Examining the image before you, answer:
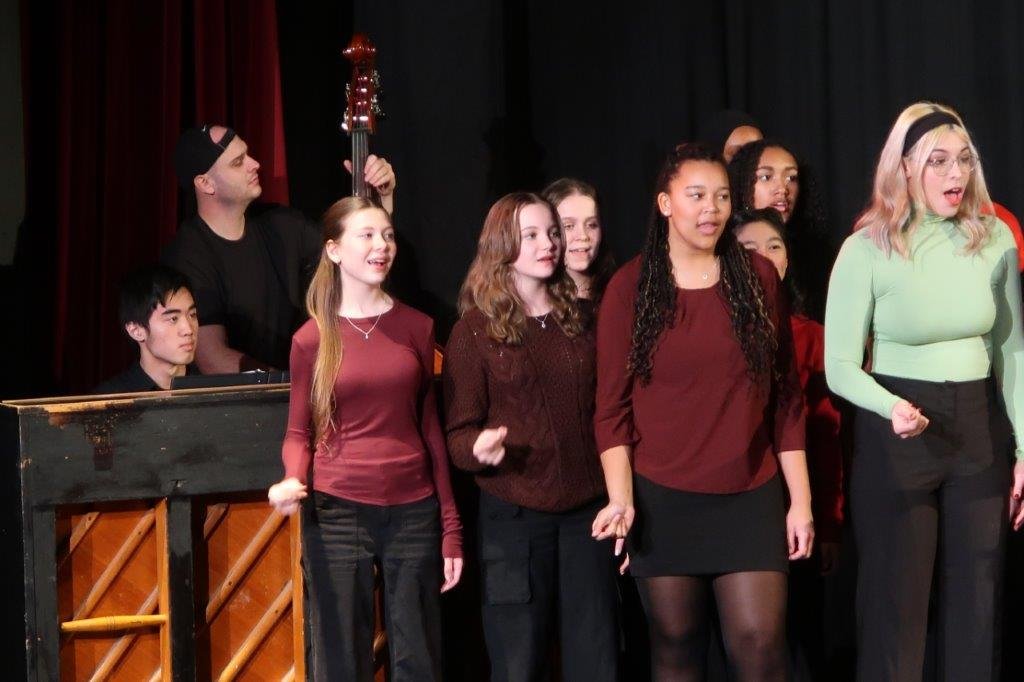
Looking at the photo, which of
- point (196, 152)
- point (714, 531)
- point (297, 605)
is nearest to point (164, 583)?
point (297, 605)

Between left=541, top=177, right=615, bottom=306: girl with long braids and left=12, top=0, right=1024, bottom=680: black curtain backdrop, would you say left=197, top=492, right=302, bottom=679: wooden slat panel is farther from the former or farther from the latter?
left=12, top=0, right=1024, bottom=680: black curtain backdrop

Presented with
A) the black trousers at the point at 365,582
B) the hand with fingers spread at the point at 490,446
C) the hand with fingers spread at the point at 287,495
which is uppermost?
the hand with fingers spread at the point at 490,446

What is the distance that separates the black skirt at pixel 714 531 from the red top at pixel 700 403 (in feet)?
0.10

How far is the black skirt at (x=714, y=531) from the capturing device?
2.99 m

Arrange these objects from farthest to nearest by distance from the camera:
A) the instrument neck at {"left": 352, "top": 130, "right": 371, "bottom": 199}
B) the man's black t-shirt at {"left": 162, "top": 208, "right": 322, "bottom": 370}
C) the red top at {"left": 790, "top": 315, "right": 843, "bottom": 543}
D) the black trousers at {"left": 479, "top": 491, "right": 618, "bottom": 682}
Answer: the man's black t-shirt at {"left": 162, "top": 208, "right": 322, "bottom": 370} → the instrument neck at {"left": 352, "top": 130, "right": 371, "bottom": 199} → the red top at {"left": 790, "top": 315, "right": 843, "bottom": 543} → the black trousers at {"left": 479, "top": 491, "right": 618, "bottom": 682}

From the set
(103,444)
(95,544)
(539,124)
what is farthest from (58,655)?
(539,124)

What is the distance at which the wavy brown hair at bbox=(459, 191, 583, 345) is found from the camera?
330 centimetres

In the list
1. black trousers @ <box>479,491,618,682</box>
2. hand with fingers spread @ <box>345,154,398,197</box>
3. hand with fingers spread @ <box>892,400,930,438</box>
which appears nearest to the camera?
hand with fingers spread @ <box>892,400,930,438</box>

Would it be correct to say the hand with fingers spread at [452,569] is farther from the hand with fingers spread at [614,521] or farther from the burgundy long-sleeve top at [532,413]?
the hand with fingers spread at [614,521]

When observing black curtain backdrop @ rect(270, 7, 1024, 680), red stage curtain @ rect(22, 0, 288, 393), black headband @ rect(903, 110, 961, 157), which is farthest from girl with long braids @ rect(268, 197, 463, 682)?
red stage curtain @ rect(22, 0, 288, 393)

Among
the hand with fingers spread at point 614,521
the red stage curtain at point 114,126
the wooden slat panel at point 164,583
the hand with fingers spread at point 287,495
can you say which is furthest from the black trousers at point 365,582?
the red stage curtain at point 114,126

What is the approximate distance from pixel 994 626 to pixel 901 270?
85cm

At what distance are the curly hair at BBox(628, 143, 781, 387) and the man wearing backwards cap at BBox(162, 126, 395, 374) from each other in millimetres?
1783

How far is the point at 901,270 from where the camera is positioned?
312 cm
